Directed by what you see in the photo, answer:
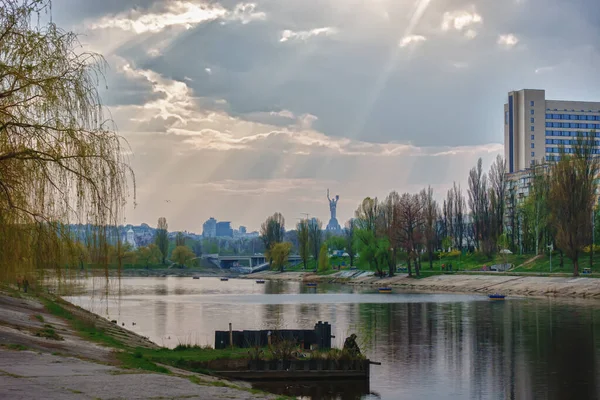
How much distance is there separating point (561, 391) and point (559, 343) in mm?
13783

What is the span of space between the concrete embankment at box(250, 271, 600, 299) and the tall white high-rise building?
2690 inches

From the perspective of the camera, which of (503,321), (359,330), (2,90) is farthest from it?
(503,321)

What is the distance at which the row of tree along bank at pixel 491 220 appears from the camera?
84.6 meters

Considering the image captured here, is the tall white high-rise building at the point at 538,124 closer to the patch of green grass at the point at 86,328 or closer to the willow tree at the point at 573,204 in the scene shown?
the willow tree at the point at 573,204

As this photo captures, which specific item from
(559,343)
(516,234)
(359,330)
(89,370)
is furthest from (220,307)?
(516,234)

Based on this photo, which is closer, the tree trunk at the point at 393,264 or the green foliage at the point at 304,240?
the tree trunk at the point at 393,264

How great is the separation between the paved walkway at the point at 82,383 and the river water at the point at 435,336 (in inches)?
78.5

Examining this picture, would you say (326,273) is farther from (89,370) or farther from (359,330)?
(89,370)

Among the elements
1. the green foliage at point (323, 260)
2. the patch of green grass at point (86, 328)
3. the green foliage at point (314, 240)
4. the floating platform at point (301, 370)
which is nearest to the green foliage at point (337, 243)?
the green foliage at point (314, 240)

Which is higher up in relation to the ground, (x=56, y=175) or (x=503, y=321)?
(x=56, y=175)

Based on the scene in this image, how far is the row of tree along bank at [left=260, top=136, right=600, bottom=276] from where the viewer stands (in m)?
84.6

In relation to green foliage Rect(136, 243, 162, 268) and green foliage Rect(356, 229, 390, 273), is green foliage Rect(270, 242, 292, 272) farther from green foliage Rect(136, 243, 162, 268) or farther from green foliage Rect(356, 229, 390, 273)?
green foliage Rect(356, 229, 390, 273)

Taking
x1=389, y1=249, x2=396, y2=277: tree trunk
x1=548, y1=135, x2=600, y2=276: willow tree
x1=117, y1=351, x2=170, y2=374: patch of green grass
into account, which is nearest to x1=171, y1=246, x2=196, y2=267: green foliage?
x1=389, y1=249, x2=396, y2=277: tree trunk

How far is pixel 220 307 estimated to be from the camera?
218 ft
